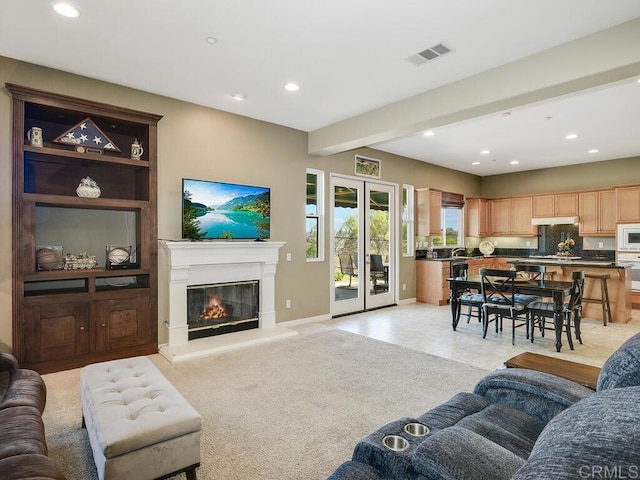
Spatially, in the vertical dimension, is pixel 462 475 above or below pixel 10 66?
below

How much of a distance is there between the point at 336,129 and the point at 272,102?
1109 mm

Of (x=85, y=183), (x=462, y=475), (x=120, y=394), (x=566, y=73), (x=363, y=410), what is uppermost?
(x=566, y=73)

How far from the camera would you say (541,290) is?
4484mm

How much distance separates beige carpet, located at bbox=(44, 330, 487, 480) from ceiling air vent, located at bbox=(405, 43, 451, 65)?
298 centimetres

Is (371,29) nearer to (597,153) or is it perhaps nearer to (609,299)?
(609,299)

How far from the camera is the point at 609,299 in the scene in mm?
5914

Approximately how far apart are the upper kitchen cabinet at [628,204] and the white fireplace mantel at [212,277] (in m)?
6.68

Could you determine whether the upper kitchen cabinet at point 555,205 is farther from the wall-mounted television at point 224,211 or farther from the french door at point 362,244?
the wall-mounted television at point 224,211

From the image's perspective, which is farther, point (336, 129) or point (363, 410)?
point (336, 129)

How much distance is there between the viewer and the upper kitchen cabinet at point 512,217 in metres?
8.53

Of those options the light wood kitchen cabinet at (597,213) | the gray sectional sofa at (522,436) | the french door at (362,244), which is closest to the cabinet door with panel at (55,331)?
the gray sectional sofa at (522,436)

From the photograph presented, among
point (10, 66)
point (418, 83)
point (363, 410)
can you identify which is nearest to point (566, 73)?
point (418, 83)

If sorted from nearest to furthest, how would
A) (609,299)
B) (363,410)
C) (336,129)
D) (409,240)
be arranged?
(363,410)
(336,129)
(609,299)
(409,240)

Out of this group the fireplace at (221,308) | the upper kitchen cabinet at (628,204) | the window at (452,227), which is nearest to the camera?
the fireplace at (221,308)
